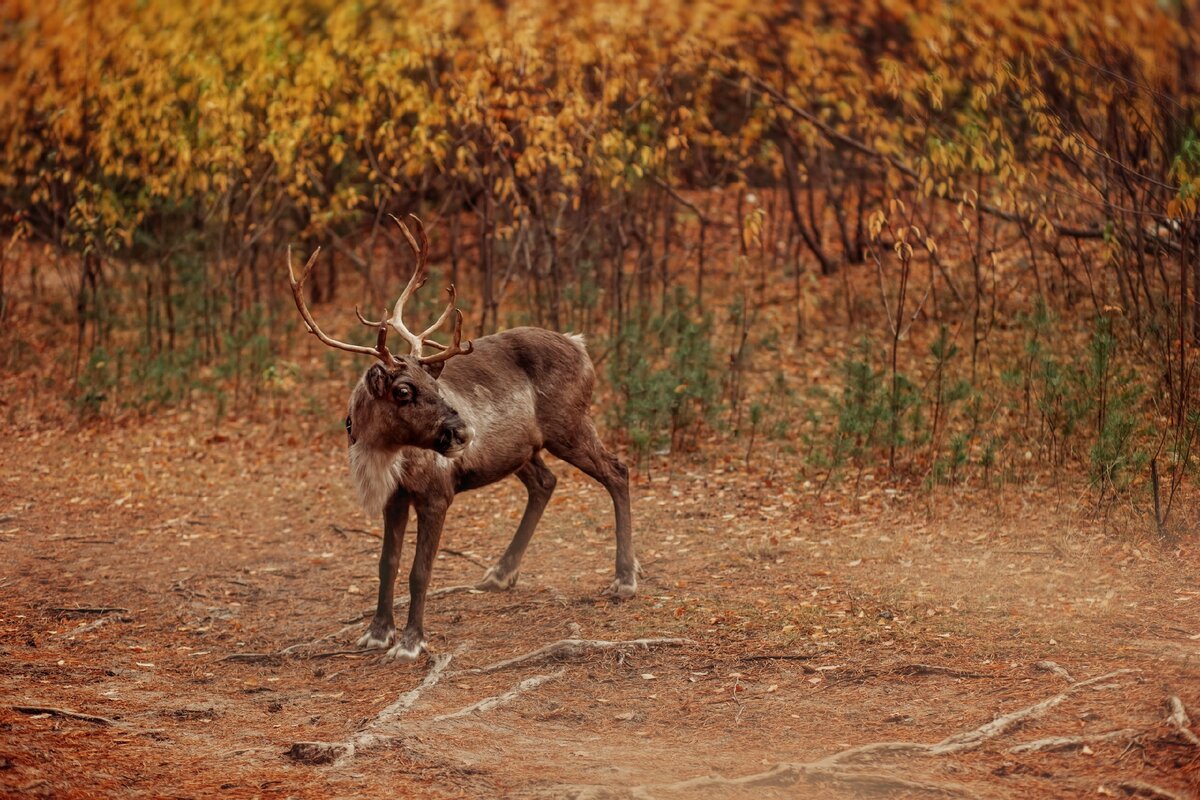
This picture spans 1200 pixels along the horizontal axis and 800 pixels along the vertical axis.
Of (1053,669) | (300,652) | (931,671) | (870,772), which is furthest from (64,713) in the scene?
(1053,669)

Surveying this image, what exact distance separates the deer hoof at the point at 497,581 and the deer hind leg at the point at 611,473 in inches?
27.6

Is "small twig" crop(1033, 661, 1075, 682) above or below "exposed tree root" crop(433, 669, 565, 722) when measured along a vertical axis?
above

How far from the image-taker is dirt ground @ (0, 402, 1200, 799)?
5.04 metres

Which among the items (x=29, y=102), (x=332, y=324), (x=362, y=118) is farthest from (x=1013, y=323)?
(x=29, y=102)

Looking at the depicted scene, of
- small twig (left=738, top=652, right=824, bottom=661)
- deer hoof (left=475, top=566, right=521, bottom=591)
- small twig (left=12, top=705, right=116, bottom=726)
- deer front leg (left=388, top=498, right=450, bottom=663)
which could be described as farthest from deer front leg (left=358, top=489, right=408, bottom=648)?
small twig (left=738, top=652, right=824, bottom=661)

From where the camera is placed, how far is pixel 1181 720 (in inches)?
196

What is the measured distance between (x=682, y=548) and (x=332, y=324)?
8327 millimetres

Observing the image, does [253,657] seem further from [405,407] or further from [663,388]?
[663,388]

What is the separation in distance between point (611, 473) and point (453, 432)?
1707 mm

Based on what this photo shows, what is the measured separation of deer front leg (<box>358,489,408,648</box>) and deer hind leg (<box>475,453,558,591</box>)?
93cm

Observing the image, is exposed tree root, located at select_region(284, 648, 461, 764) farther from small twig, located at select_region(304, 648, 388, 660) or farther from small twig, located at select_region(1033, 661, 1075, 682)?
small twig, located at select_region(1033, 661, 1075, 682)

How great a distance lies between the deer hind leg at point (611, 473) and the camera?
7.87 metres

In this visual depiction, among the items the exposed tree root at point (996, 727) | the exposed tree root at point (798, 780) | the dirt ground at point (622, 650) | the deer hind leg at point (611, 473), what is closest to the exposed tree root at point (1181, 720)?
the dirt ground at point (622, 650)

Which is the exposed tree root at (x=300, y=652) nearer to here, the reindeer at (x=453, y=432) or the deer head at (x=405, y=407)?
the reindeer at (x=453, y=432)
